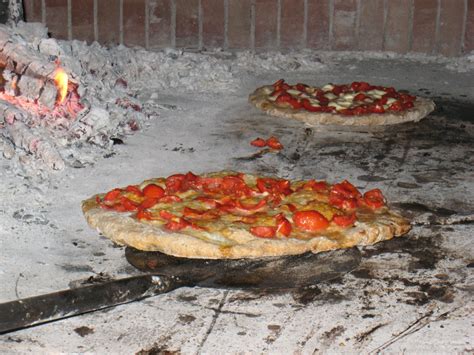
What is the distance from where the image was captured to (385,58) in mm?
8703

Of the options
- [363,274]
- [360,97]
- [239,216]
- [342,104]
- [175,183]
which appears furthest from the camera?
[360,97]

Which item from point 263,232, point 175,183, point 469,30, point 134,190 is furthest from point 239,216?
point 469,30

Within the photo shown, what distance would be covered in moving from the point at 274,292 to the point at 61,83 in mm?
2946

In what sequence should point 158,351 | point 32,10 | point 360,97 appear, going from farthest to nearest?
point 32,10 < point 360,97 < point 158,351

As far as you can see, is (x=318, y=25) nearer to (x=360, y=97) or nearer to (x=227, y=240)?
(x=360, y=97)

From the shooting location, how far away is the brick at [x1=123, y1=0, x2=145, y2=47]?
8602 millimetres

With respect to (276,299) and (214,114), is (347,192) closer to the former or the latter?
(276,299)

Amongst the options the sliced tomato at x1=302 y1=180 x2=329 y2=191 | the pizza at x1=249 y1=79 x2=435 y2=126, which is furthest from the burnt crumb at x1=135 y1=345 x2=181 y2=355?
the pizza at x1=249 y1=79 x2=435 y2=126

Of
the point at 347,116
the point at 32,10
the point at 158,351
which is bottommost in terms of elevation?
the point at 158,351

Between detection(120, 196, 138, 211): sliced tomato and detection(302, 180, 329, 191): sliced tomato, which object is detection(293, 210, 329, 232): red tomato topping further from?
detection(120, 196, 138, 211): sliced tomato

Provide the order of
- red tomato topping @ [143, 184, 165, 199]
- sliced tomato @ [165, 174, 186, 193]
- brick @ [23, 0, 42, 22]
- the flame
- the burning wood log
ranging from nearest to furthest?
red tomato topping @ [143, 184, 165, 199], sliced tomato @ [165, 174, 186, 193], the burning wood log, the flame, brick @ [23, 0, 42, 22]

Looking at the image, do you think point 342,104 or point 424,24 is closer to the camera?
point 342,104

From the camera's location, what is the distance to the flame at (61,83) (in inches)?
238

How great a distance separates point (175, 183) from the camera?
471 centimetres
